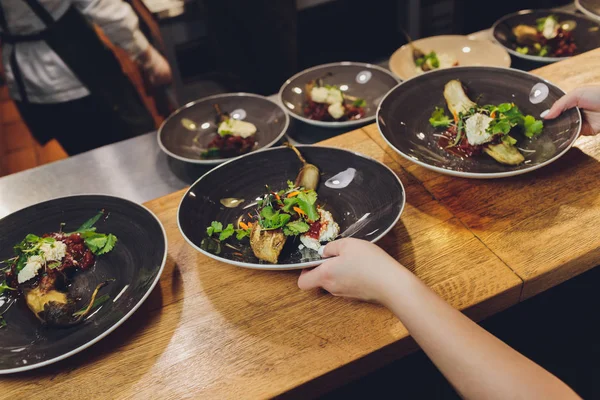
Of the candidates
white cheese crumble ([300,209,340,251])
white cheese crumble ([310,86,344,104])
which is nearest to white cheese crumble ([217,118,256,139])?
white cheese crumble ([310,86,344,104])

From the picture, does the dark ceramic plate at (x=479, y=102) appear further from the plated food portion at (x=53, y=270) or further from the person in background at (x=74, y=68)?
the person in background at (x=74, y=68)

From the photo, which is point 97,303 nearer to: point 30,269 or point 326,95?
point 30,269

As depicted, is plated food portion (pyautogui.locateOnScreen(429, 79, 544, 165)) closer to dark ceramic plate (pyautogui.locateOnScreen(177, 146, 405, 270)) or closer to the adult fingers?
the adult fingers

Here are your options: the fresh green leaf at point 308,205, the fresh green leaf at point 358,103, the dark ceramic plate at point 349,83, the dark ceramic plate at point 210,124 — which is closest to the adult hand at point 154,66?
the dark ceramic plate at point 210,124

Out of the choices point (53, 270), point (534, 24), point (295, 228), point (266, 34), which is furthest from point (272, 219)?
point (266, 34)

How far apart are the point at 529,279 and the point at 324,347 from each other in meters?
0.50

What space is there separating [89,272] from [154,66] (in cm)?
201

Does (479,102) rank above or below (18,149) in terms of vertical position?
above

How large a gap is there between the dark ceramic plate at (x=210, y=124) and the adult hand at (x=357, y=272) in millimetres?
742

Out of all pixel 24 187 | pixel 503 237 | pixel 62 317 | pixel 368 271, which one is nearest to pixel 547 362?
pixel 503 237

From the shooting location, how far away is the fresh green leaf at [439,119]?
1531 mm

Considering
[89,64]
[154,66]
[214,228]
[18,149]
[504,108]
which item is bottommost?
[18,149]

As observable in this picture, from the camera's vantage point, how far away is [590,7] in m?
2.26

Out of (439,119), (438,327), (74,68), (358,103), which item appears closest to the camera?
(438,327)
